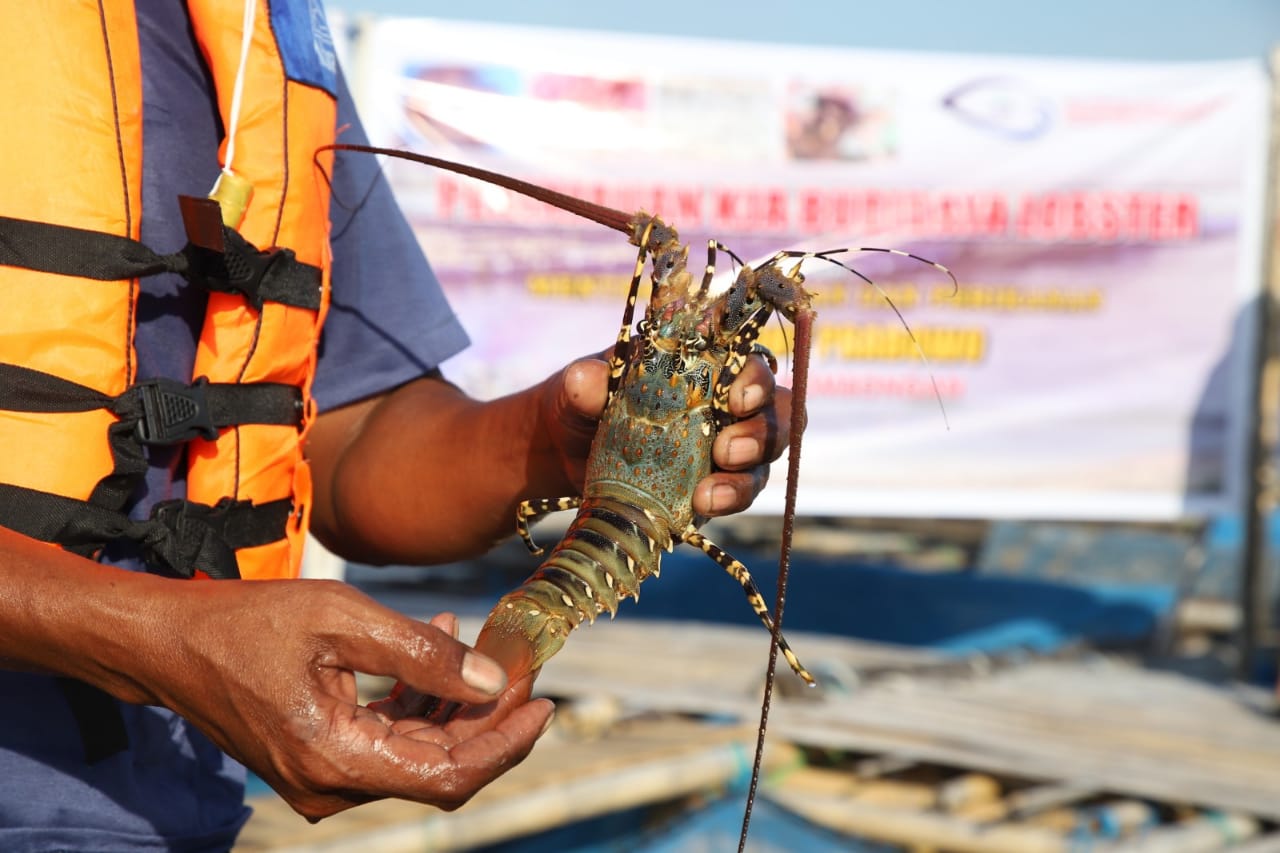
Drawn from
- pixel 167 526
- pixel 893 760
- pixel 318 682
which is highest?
pixel 167 526

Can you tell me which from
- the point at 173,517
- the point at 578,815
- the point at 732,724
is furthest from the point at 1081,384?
the point at 173,517

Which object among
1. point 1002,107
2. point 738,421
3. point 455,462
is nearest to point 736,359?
point 738,421

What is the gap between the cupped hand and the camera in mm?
1654

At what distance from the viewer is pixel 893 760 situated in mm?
6680

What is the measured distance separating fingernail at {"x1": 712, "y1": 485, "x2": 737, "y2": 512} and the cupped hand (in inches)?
25.2

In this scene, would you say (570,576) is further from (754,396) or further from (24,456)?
(24,456)

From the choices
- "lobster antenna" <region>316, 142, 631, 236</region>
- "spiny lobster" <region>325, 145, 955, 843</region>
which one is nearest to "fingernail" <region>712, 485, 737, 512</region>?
"spiny lobster" <region>325, 145, 955, 843</region>

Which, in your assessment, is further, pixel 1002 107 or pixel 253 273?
pixel 1002 107

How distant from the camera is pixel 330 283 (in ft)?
8.81

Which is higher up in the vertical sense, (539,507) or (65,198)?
(65,198)

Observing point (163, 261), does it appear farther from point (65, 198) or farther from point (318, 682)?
point (318, 682)

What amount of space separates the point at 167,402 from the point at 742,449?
1.02 m

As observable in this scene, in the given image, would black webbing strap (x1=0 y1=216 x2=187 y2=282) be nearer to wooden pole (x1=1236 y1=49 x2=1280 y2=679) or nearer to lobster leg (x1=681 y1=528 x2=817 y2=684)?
lobster leg (x1=681 y1=528 x2=817 y2=684)

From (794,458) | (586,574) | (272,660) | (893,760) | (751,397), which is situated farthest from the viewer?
(893,760)
